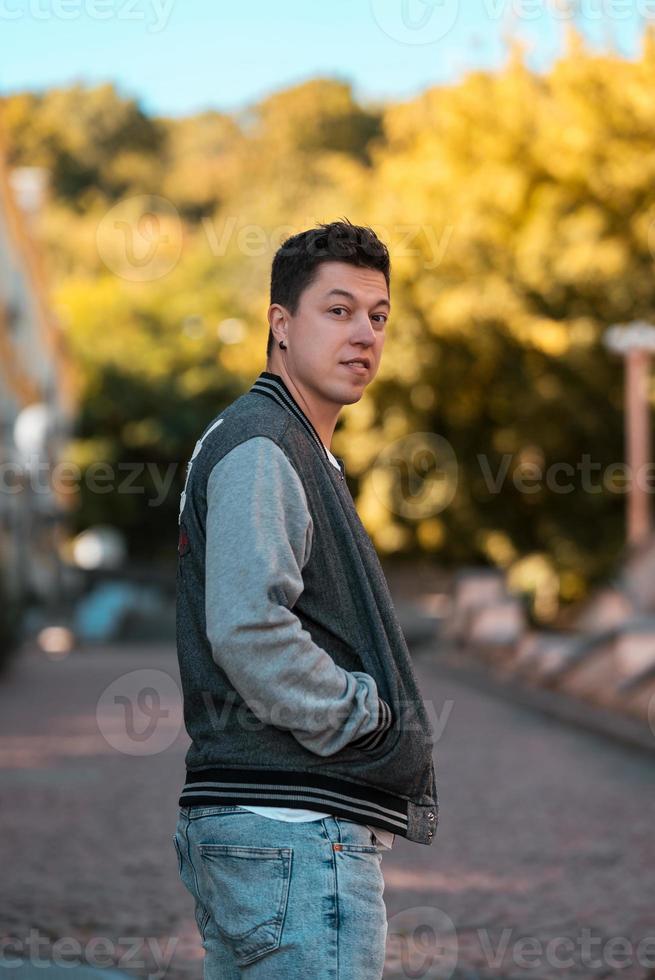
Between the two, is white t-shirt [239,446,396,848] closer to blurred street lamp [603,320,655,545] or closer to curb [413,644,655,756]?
curb [413,644,655,756]

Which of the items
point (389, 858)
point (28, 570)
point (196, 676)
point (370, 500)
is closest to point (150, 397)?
point (28, 570)

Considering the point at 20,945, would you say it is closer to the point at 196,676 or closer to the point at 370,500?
the point at 196,676

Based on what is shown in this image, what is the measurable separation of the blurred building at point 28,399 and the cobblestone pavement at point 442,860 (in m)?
15.5

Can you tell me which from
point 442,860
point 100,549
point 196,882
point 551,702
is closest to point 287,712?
point 196,882

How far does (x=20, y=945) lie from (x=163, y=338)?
1693 inches

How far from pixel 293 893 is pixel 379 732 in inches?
10.4

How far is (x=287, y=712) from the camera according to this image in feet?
7.59

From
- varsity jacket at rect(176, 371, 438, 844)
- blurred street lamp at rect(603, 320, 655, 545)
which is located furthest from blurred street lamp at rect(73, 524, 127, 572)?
varsity jacket at rect(176, 371, 438, 844)

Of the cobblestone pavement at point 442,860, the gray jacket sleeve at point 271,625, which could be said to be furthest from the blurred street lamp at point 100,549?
the gray jacket sleeve at point 271,625

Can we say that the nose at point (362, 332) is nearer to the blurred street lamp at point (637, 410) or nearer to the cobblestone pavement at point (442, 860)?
the cobblestone pavement at point (442, 860)

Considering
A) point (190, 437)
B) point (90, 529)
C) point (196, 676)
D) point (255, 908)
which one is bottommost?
point (90, 529)

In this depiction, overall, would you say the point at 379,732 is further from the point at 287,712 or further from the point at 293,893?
the point at 293,893

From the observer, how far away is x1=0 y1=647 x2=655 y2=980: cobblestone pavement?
596 cm

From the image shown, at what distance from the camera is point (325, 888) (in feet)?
7.79
